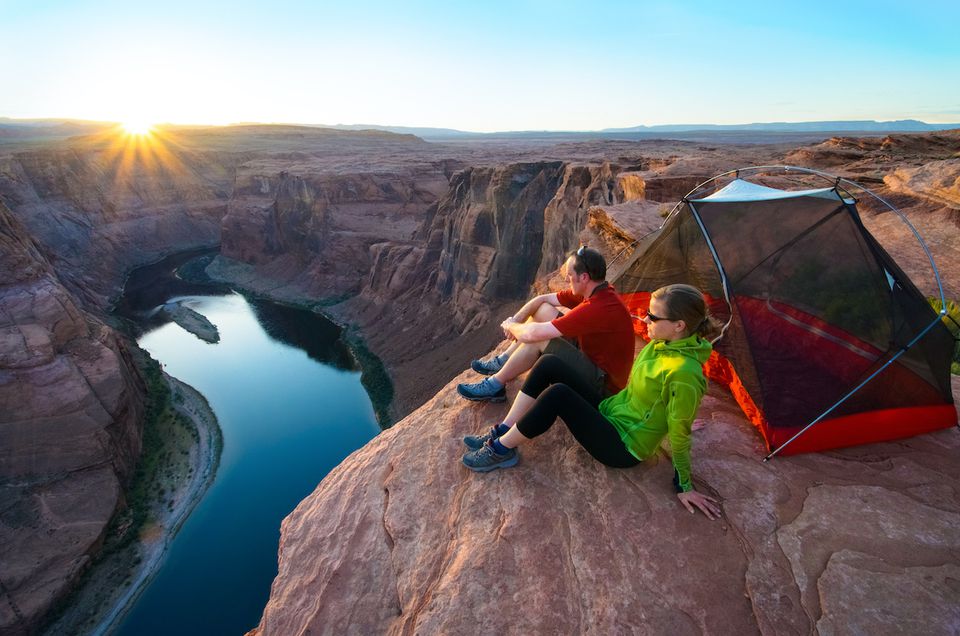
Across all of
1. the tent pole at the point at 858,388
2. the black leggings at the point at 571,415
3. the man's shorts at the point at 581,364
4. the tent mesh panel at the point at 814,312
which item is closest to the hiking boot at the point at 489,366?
the man's shorts at the point at 581,364

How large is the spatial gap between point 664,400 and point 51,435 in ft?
83.8

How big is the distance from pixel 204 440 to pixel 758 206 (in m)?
28.1

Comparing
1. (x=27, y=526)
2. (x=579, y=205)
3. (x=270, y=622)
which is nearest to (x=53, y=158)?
(x=27, y=526)

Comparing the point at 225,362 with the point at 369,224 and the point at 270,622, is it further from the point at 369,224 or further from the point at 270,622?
the point at 270,622

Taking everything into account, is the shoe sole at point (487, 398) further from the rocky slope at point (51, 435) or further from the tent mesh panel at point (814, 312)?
the rocky slope at point (51, 435)

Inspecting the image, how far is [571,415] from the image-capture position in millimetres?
4363

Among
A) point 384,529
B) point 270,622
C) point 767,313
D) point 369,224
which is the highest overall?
point 767,313

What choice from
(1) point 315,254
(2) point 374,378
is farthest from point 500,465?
(1) point 315,254

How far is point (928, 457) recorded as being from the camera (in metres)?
4.67

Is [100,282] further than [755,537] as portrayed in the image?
Yes

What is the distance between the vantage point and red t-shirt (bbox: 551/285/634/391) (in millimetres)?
4883

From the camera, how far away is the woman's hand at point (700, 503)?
13.3 feet

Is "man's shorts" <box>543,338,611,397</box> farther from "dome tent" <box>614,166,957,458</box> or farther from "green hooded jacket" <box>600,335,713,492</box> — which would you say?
"dome tent" <box>614,166,957,458</box>

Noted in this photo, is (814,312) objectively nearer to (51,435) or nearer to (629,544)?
(629,544)
